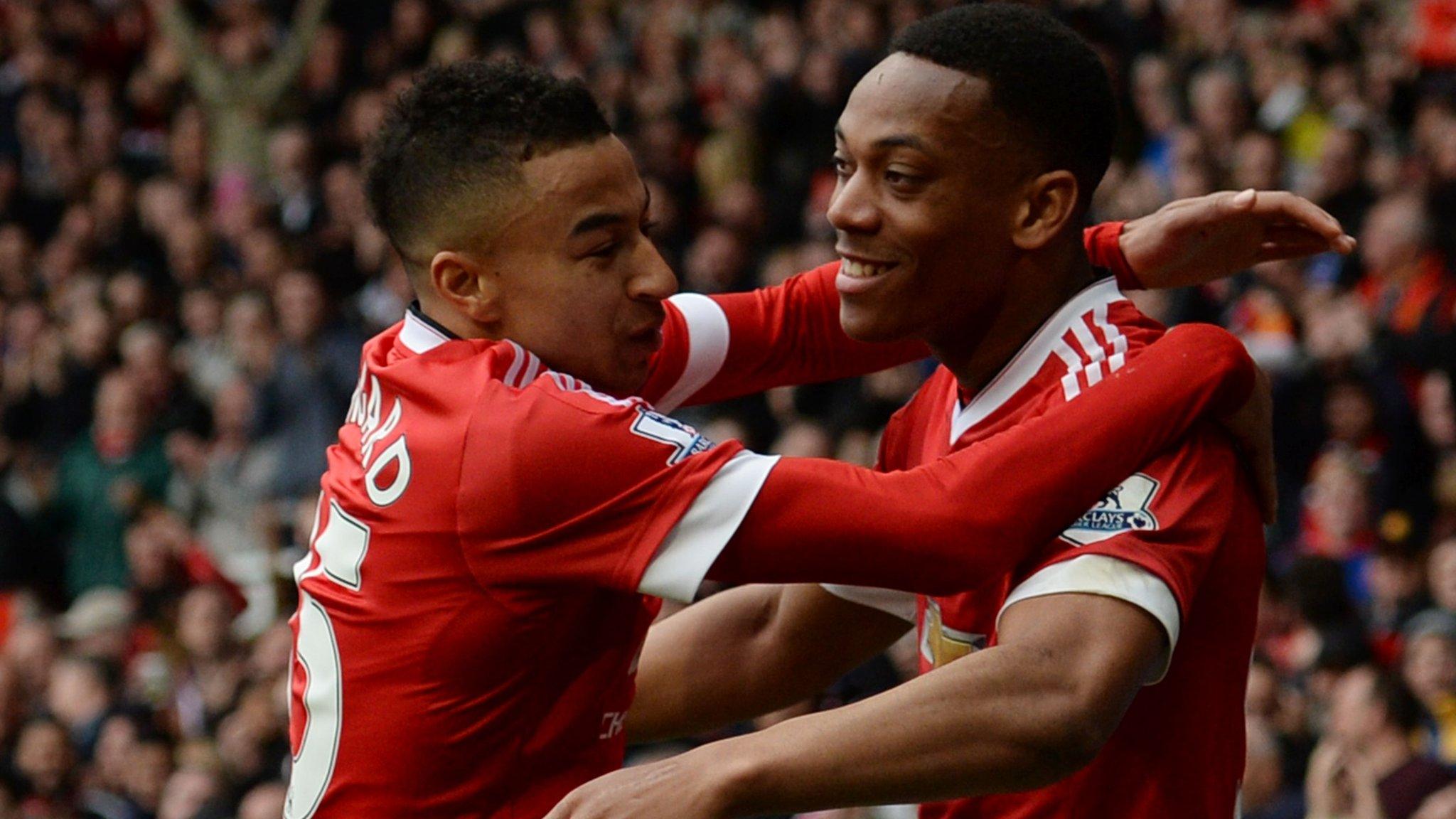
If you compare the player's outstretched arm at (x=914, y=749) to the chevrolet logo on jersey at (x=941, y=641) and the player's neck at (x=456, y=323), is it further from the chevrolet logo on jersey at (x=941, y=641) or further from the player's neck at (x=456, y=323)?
the player's neck at (x=456, y=323)

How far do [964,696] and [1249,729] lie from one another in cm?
369

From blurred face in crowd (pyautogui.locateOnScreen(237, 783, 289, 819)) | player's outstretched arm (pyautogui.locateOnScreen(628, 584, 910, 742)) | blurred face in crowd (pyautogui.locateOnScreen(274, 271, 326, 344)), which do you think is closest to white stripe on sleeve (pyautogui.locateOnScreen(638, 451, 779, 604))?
player's outstretched arm (pyautogui.locateOnScreen(628, 584, 910, 742))

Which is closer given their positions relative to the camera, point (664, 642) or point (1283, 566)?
point (664, 642)

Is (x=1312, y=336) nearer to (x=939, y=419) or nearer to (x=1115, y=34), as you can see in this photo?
(x=1115, y=34)

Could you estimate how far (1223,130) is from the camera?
29.9ft

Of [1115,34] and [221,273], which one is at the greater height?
[1115,34]

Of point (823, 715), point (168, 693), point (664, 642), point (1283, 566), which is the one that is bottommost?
point (168, 693)

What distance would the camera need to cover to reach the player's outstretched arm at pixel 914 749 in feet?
8.65

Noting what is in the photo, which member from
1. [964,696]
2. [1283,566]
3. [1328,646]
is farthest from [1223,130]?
[964,696]

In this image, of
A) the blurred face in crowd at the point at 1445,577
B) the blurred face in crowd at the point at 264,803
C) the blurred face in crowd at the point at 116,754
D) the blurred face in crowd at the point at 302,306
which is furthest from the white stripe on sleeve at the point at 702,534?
the blurred face in crowd at the point at 302,306

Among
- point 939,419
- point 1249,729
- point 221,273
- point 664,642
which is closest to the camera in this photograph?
point 939,419

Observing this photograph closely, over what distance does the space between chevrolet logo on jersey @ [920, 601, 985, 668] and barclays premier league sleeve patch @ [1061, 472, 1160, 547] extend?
0.32 meters

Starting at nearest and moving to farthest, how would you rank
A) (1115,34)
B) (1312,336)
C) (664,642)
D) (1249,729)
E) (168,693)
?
1. (664,642)
2. (1249,729)
3. (1312,336)
4. (168,693)
5. (1115,34)

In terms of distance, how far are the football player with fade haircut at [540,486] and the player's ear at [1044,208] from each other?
311 millimetres
